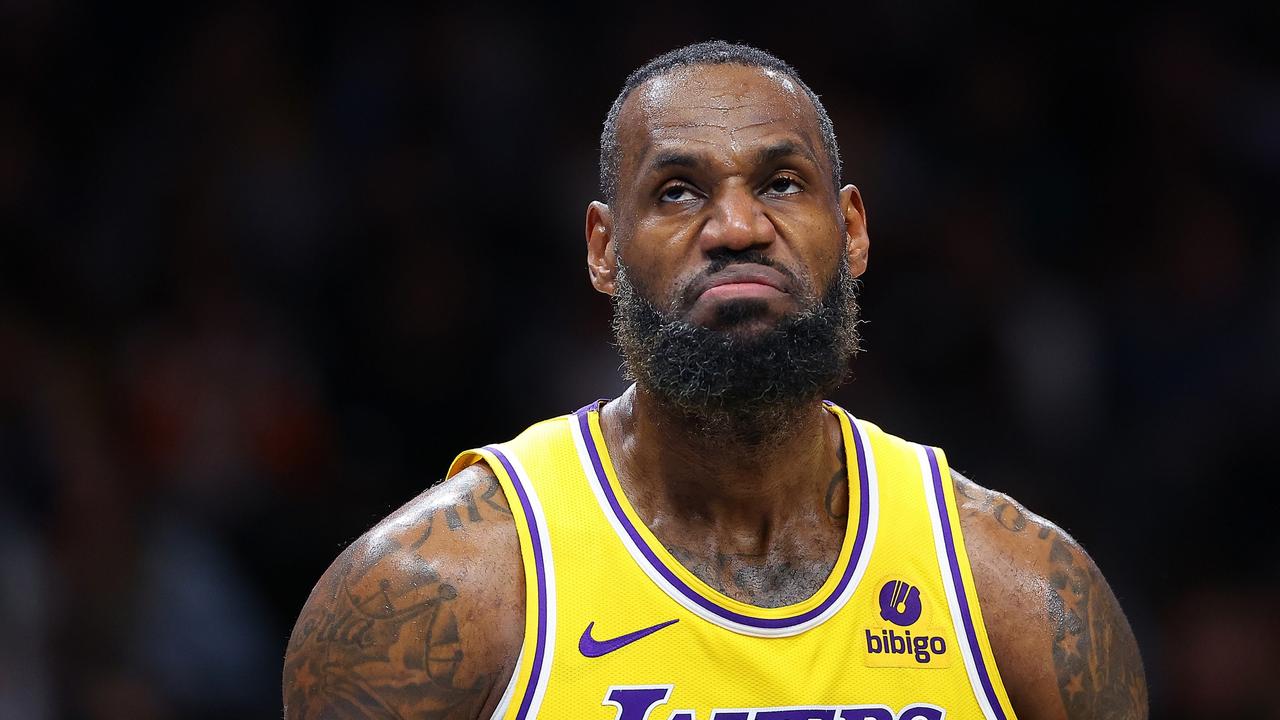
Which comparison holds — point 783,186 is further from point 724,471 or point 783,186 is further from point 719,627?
point 719,627

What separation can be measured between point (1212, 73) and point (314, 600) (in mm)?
5549

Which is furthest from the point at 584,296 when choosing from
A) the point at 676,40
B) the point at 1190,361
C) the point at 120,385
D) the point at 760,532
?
the point at 760,532

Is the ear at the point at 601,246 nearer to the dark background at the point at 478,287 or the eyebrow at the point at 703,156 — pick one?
the eyebrow at the point at 703,156

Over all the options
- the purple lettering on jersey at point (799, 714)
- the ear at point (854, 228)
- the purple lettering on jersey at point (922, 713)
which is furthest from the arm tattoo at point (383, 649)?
the ear at point (854, 228)

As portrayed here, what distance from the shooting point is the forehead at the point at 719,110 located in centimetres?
295

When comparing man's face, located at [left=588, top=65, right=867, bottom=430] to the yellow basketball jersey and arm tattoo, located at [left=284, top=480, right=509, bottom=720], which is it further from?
arm tattoo, located at [left=284, top=480, right=509, bottom=720]

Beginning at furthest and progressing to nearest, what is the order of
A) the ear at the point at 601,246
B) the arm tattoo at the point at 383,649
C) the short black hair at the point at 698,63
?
the ear at the point at 601,246 < the short black hair at the point at 698,63 < the arm tattoo at the point at 383,649

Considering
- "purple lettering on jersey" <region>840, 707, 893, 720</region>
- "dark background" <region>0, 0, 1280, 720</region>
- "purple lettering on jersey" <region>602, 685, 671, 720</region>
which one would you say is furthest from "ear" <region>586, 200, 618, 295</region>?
"dark background" <region>0, 0, 1280, 720</region>

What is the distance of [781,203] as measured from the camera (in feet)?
9.68

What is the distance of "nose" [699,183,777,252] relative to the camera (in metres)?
2.84

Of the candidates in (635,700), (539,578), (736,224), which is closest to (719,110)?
(736,224)

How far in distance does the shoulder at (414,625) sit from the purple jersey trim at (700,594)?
22cm

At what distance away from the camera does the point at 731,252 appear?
2.86 m

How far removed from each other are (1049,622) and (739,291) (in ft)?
2.74
